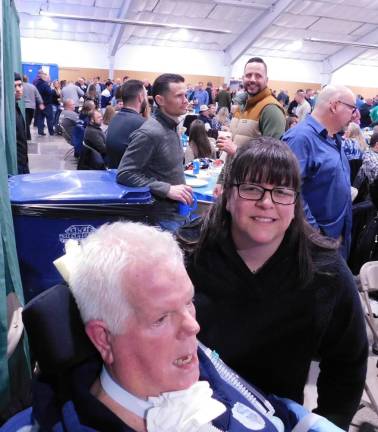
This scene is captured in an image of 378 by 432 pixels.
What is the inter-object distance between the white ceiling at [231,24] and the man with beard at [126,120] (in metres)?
12.8

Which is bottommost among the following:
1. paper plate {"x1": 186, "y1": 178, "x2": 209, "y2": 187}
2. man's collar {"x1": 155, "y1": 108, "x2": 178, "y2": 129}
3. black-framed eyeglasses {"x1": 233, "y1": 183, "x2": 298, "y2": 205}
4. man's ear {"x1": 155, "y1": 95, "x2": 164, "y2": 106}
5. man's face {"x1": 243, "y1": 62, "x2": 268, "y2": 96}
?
paper plate {"x1": 186, "y1": 178, "x2": 209, "y2": 187}

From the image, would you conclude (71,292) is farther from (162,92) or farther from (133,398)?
(162,92)

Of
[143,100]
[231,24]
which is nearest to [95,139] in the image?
[143,100]

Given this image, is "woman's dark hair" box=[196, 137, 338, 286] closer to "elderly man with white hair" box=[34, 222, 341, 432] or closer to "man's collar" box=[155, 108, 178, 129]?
"elderly man with white hair" box=[34, 222, 341, 432]

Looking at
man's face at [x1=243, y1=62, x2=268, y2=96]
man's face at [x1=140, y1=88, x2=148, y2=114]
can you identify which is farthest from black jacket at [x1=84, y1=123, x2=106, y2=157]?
man's face at [x1=243, y1=62, x2=268, y2=96]

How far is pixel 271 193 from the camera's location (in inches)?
50.5

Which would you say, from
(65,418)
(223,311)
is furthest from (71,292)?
(223,311)

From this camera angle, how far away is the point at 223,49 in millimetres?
22422

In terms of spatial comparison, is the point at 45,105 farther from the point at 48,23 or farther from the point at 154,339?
the point at 154,339

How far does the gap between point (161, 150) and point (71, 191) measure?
0.69 m

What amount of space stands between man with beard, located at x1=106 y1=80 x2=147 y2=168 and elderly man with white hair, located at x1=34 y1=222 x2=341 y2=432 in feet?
9.02

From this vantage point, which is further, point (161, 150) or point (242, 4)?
point (242, 4)

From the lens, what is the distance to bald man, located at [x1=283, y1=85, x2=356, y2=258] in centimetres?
243

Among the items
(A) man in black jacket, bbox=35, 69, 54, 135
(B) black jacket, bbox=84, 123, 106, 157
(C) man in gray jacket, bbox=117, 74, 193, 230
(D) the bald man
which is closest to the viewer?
(D) the bald man
